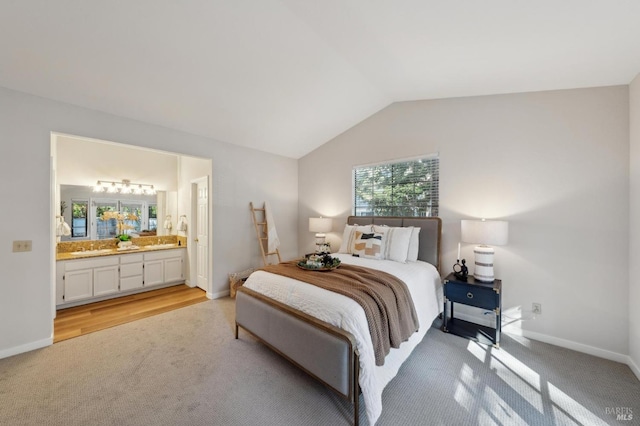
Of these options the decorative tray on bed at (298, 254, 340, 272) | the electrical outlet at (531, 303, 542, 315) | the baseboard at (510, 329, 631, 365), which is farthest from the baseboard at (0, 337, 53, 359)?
the electrical outlet at (531, 303, 542, 315)

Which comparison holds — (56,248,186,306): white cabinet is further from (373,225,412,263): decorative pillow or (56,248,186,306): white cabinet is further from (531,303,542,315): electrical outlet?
(531,303,542,315): electrical outlet

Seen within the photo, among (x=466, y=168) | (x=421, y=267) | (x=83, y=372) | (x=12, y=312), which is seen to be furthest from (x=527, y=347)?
(x=12, y=312)

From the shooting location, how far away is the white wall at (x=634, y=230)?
206cm

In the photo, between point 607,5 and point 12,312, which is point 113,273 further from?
point 607,5

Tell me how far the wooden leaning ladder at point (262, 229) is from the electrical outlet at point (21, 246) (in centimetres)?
258

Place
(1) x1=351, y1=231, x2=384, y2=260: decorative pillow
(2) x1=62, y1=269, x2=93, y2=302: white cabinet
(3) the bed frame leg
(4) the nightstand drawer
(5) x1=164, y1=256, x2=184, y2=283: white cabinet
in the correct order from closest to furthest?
1. (3) the bed frame leg
2. (4) the nightstand drawer
3. (1) x1=351, y1=231, x2=384, y2=260: decorative pillow
4. (2) x1=62, y1=269, x2=93, y2=302: white cabinet
5. (5) x1=164, y1=256, x2=184, y2=283: white cabinet

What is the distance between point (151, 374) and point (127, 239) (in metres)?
3.10

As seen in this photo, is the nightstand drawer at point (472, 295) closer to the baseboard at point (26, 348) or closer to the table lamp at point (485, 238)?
the table lamp at point (485, 238)

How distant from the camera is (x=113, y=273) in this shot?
3.79 metres

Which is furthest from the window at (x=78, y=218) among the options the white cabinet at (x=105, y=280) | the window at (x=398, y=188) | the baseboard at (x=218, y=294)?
the window at (x=398, y=188)

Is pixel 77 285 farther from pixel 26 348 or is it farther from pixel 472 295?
pixel 472 295

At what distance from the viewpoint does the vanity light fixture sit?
13.8ft

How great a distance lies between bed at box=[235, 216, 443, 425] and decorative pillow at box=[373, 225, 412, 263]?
0.12 meters

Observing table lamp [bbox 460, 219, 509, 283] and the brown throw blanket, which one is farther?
table lamp [bbox 460, 219, 509, 283]
